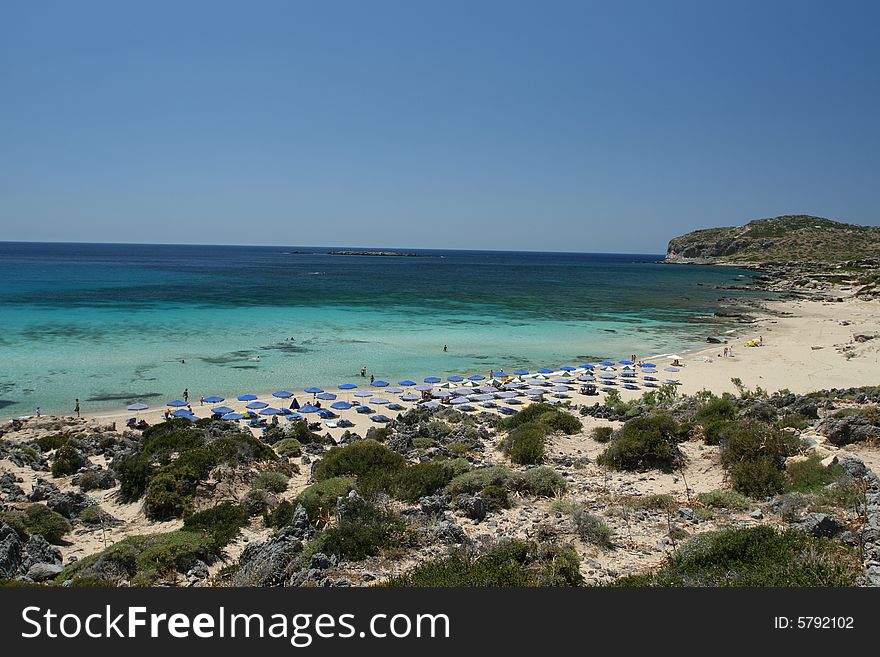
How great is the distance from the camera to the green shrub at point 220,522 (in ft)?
34.3

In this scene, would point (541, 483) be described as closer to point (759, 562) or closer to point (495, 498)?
point (495, 498)

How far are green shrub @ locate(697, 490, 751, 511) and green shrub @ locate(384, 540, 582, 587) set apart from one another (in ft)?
14.3

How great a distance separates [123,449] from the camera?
18.1m

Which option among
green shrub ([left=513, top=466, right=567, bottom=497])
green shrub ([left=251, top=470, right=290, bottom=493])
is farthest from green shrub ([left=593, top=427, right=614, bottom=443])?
green shrub ([left=251, top=470, right=290, bottom=493])

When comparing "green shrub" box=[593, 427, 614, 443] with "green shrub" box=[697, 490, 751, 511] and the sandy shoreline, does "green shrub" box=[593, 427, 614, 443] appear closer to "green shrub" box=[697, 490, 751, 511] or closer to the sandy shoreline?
"green shrub" box=[697, 490, 751, 511]

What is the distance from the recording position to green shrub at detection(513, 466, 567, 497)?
39.9 ft

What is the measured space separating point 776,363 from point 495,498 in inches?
1344

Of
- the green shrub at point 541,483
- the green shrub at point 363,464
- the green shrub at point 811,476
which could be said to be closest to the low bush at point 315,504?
the green shrub at point 363,464

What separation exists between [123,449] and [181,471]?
6502 mm

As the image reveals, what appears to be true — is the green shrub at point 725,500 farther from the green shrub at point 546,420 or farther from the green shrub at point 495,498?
the green shrub at point 546,420

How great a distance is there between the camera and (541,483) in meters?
12.2

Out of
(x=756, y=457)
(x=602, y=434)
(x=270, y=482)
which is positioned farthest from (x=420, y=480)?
(x=756, y=457)

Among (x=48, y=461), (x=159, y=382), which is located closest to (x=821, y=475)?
(x=48, y=461)

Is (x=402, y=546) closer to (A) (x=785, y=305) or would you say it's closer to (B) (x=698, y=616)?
(B) (x=698, y=616)
